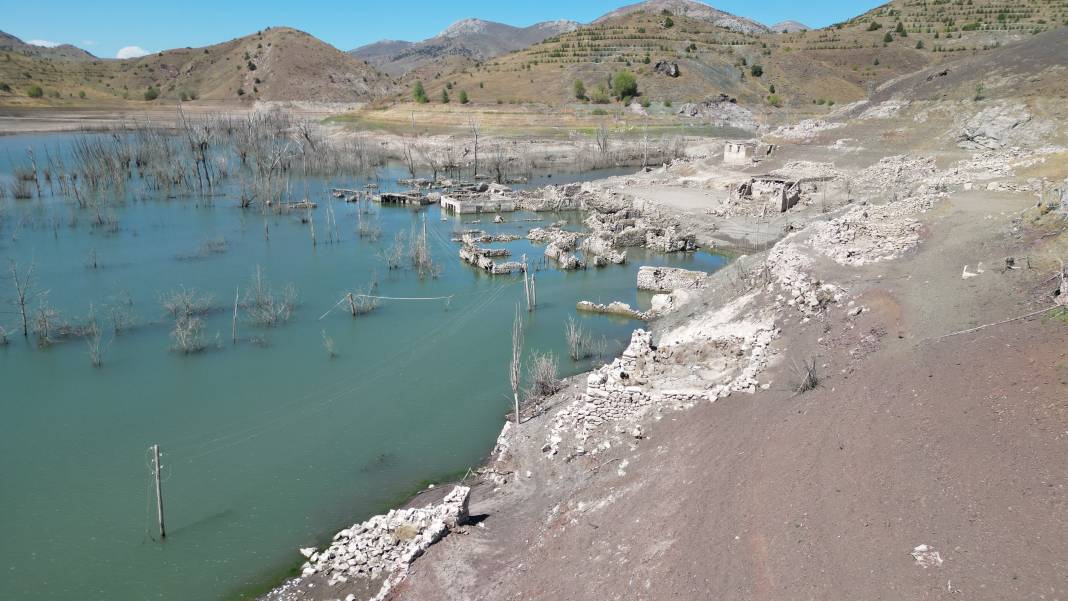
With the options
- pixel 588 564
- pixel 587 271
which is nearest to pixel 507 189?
pixel 587 271

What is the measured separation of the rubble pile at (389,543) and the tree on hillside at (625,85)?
88.0 m

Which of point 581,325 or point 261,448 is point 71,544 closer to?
point 261,448

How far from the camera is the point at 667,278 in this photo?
29.9 meters

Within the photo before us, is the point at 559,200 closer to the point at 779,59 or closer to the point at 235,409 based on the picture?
the point at 235,409

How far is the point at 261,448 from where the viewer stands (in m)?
18.2

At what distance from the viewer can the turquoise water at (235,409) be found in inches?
567

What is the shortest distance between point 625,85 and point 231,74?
7666cm

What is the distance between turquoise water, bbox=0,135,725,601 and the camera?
47.2 ft

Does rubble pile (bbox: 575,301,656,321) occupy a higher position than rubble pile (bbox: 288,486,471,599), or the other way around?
rubble pile (bbox: 575,301,656,321)

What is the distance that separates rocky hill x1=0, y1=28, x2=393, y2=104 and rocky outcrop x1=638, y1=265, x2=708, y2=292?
103017mm

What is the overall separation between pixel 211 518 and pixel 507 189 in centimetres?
4322

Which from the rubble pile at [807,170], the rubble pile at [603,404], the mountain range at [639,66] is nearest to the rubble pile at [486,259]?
the rubble pile at [603,404]

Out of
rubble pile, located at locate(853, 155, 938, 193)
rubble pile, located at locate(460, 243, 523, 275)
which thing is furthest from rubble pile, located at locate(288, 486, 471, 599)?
rubble pile, located at locate(853, 155, 938, 193)

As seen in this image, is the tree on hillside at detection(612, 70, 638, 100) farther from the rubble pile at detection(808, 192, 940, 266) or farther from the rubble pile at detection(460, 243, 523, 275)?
the rubble pile at detection(808, 192, 940, 266)
